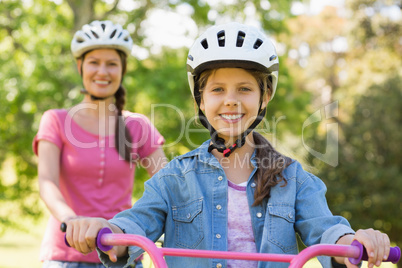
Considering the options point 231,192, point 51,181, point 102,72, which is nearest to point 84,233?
point 231,192

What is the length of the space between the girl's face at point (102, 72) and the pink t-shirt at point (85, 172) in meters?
0.40

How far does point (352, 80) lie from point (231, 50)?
28542 millimetres

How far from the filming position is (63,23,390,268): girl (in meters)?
2.63

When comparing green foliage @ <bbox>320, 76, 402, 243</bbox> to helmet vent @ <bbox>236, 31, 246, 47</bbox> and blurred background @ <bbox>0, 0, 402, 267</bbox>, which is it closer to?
blurred background @ <bbox>0, 0, 402, 267</bbox>

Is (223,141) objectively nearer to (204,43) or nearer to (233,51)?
(233,51)

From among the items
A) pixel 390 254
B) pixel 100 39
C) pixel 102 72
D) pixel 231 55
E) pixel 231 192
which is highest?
pixel 100 39

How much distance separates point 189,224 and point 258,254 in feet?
2.40

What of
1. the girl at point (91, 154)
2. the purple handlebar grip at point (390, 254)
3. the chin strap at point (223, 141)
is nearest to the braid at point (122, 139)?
the girl at point (91, 154)

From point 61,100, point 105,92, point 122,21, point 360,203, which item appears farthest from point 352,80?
point 105,92

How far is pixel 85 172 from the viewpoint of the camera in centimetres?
387

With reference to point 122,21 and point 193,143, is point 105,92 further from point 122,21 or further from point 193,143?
point 122,21

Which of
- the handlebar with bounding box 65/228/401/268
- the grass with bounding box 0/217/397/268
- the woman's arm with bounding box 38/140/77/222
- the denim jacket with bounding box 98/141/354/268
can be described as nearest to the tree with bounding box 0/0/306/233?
the grass with bounding box 0/217/397/268

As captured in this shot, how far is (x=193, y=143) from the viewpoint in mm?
11281

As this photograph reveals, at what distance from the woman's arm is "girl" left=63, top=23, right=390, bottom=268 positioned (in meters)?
0.95
